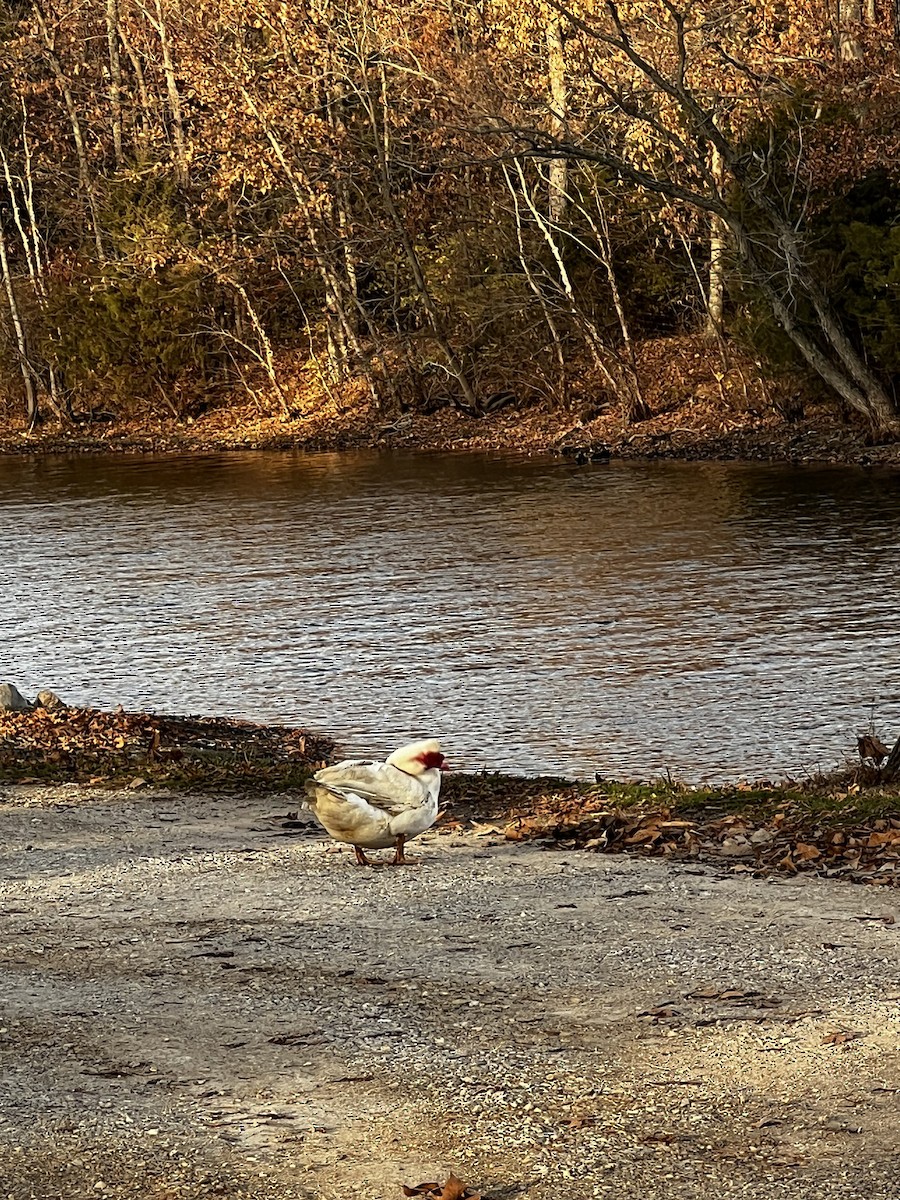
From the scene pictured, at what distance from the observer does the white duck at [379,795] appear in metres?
9.35

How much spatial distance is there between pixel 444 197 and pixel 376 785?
39.4 m

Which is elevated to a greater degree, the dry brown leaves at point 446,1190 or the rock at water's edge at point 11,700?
the dry brown leaves at point 446,1190

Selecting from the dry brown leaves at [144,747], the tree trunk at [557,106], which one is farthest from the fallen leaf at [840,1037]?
the tree trunk at [557,106]

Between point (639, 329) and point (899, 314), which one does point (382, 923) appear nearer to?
point (899, 314)

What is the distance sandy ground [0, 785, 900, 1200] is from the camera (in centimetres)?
557

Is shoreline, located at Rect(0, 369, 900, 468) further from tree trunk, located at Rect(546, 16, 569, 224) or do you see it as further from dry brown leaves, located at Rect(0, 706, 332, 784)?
dry brown leaves, located at Rect(0, 706, 332, 784)

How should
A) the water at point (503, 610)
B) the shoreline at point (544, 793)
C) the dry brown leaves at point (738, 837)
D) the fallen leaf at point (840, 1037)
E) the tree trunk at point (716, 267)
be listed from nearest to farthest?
the fallen leaf at point (840, 1037), the dry brown leaves at point (738, 837), the shoreline at point (544, 793), the water at point (503, 610), the tree trunk at point (716, 267)

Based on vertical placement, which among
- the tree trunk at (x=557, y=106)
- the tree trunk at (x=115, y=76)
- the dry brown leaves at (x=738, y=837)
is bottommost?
the dry brown leaves at (x=738, y=837)

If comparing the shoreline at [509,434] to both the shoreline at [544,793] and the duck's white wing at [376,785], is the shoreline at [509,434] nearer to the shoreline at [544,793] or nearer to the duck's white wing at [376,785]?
the shoreline at [544,793]

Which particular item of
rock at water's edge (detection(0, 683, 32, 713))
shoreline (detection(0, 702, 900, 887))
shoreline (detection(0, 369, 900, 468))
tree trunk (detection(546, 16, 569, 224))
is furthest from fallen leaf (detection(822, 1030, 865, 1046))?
tree trunk (detection(546, 16, 569, 224))

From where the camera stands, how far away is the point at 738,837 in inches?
404

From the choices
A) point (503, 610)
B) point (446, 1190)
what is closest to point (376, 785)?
point (446, 1190)

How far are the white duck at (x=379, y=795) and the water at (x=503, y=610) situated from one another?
4.00 m

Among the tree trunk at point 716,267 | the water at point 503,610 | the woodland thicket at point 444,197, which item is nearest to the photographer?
the water at point 503,610
